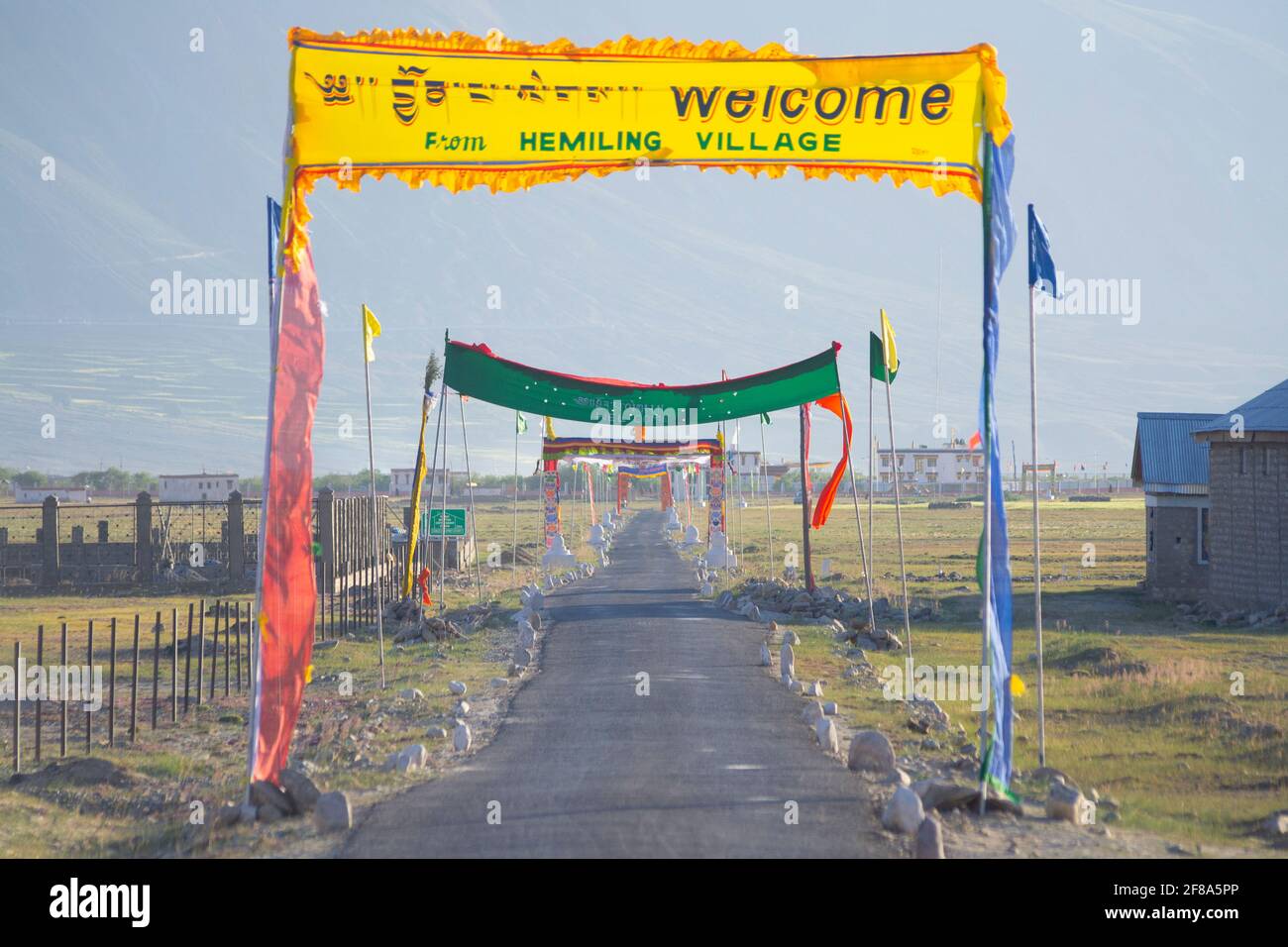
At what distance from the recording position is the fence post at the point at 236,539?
33.1 metres

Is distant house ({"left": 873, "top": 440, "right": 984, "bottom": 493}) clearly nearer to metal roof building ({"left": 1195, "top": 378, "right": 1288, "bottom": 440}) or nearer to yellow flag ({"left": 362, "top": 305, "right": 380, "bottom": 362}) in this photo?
metal roof building ({"left": 1195, "top": 378, "right": 1288, "bottom": 440})

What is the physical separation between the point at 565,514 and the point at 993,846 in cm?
7394

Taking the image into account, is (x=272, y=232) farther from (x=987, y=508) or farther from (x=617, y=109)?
(x=987, y=508)

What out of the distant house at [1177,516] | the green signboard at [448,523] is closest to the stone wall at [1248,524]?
the distant house at [1177,516]

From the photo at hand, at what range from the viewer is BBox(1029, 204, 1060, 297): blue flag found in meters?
10.9

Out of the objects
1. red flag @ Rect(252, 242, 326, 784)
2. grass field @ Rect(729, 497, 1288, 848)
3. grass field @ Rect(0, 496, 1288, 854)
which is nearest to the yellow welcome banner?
red flag @ Rect(252, 242, 326, 784)

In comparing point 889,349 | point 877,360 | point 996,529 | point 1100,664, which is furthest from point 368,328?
point 1100,664

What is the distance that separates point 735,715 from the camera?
43.6 ft

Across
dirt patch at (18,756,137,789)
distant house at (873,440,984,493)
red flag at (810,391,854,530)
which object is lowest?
dirt patch at (18,756,137,789)

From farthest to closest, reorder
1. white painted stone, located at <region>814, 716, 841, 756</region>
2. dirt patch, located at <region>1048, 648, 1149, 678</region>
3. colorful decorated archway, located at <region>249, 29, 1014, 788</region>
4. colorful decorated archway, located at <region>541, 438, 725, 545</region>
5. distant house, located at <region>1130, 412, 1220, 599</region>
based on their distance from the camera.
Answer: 1. colorful decorated archway, located at <region>541, 438, 725, 545</region>
2. distant house, located at <region>1130, 412, 1220, 599</region>
3. dirt patch, located at <region>1048, 648, 1149, 678</region>
4. white painted stone, located at <region>814, 716, 841, 756</region>
5. colorful decorated archway, located at <region>249, 29, 1014, 788</region>

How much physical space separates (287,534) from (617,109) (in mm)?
4181

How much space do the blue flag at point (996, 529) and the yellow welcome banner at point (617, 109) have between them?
48 centimetres

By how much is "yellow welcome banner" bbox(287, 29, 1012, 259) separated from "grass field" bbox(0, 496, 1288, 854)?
508 cm
